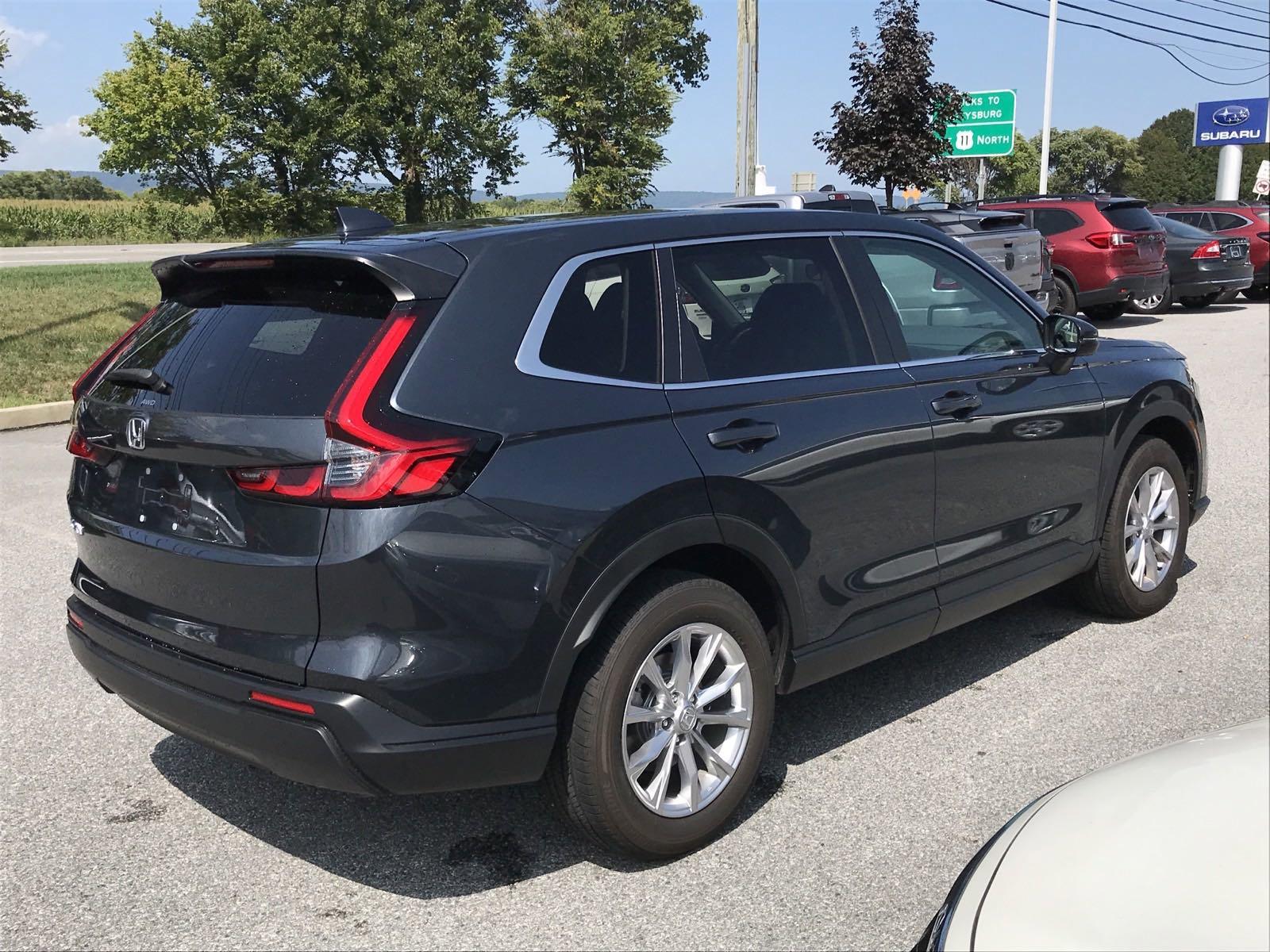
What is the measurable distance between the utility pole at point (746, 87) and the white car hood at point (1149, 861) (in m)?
16.6

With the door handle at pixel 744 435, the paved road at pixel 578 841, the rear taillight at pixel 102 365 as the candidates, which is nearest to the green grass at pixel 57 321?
the paved road at pixel 578 841

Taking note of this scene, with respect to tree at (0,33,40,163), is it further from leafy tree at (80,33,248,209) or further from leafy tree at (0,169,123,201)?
leafy tree at (80,33,248,209)

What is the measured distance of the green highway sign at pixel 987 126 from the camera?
36.7m

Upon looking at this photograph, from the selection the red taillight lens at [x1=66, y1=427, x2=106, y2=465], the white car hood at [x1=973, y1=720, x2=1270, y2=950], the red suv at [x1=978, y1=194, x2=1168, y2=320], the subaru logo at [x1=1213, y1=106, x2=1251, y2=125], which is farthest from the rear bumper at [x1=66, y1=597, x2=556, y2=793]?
the subaru logo at [x1=1213, y1=106, x2=1251, y2=125]

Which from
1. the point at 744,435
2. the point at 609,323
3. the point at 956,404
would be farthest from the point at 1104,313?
the point at 609,323

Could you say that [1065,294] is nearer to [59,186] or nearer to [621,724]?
[621,724]

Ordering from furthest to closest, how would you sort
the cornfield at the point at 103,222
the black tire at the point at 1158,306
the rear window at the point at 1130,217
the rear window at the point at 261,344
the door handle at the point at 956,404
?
the cornfield at the point at 103,222 → the black tire at the point at 1158,306 → the rear window at the point at 1130,217 → the door handle at the point at 956,404 → the rear window at the point at 261,344

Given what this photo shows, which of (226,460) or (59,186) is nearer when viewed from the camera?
(226,460)

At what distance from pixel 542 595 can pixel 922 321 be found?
84.7 inches

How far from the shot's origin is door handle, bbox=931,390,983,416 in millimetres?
4121

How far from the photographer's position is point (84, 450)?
11.2 ft

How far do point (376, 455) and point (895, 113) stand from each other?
22.2 meters

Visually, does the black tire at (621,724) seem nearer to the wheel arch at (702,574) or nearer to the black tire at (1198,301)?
the wheel arch at (702,574)

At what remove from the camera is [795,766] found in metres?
4.00
